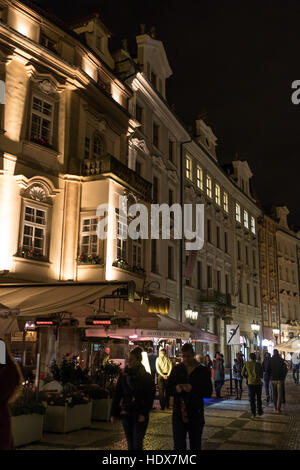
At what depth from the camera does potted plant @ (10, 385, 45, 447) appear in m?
9.21

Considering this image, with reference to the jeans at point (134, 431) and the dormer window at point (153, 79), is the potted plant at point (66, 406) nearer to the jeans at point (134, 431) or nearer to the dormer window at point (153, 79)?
the jeans at point (134, 431)

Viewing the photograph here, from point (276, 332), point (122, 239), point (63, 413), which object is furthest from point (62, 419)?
point (276, 332)

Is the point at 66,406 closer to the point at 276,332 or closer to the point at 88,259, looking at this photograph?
the point at 88,259

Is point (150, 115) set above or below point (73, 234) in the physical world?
above

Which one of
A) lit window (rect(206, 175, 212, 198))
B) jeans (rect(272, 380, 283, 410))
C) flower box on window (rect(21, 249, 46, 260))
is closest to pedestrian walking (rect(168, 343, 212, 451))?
jeans (rect(272, 380, 283, 410))

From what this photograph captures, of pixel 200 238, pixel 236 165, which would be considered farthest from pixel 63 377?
pixel 236 165

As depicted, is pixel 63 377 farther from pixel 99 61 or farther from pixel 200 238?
pixel 200 238

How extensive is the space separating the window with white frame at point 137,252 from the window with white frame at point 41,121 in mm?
6236

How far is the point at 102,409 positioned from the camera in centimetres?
1246

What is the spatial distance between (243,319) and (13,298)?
104ft

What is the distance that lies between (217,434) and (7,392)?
745cm

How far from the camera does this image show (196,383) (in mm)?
7121

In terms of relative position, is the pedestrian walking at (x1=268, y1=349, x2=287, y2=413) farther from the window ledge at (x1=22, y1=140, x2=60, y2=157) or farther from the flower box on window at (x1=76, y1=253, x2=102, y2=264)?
the window ledge at (x1=22, y1=140, x2=60, y2=157)

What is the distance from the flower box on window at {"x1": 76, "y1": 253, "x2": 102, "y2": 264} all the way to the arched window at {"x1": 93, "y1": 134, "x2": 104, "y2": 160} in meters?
4.93
